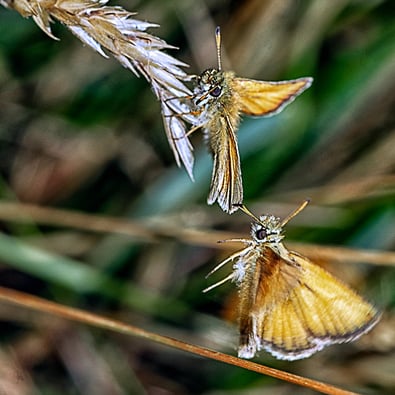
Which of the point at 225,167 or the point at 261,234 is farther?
the point at 261,234

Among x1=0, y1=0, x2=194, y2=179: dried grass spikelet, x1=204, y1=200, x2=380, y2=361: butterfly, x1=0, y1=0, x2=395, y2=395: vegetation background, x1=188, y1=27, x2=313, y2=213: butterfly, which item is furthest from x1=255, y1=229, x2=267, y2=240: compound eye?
x1=0, y1=0, x2=395, y2=395: vegetation background

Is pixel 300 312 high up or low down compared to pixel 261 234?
down

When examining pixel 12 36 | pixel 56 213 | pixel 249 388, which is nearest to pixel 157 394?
pixel 249 388

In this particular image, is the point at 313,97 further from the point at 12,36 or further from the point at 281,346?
the point at 281,346

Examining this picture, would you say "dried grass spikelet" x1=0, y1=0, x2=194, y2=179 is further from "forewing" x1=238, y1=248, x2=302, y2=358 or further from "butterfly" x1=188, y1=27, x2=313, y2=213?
"forewing" x1=238, y1=248, x2=302, y2=358

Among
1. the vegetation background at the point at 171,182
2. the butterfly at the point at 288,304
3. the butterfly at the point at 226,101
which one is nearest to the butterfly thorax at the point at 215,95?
the butterfly at the point at 226,101

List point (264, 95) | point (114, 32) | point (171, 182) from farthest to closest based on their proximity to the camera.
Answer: point (171, 182) < point (264, 95) < point (114, 32)

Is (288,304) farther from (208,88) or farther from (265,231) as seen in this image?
(208,88)

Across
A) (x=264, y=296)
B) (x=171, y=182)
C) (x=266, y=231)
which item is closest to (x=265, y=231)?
(x=266, y=231)
